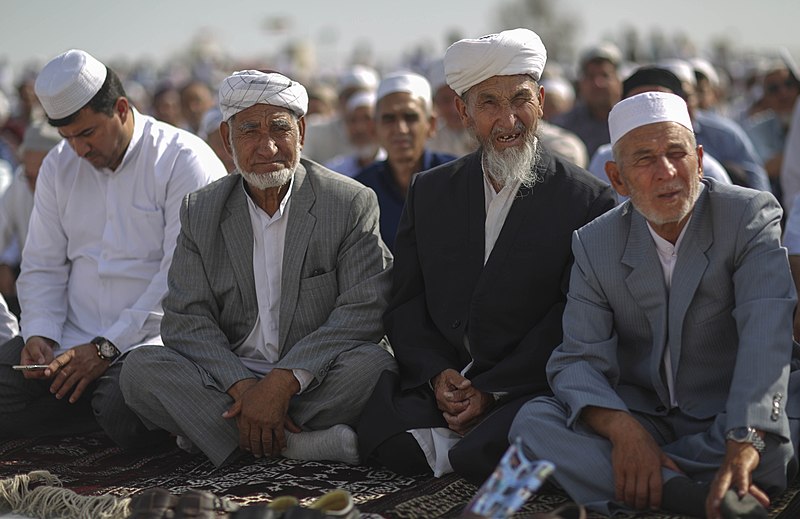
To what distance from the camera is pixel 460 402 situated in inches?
165

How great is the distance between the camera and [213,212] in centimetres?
477

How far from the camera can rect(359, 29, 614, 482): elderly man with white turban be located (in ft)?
13.8

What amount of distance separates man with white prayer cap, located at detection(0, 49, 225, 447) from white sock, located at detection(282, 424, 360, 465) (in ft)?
3.32

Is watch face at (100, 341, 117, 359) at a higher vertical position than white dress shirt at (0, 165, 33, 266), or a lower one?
lower

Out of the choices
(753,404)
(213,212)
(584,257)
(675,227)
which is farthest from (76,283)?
(753,404)

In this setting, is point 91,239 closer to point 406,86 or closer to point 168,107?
point 406,86

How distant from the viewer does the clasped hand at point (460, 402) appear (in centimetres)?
416

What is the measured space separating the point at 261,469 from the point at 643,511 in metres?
1.67

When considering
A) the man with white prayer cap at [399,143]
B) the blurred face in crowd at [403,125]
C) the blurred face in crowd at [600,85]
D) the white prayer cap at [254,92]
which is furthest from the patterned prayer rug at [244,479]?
the blurred face in crowd at [600,85]

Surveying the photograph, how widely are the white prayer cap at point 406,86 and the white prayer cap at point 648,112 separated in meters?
2.91

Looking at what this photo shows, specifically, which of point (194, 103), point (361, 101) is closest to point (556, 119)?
point (361, 101)

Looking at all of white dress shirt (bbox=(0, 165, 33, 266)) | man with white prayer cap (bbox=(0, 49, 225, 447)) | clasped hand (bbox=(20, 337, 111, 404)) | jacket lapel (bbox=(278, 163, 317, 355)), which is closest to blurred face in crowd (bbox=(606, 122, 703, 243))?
jacket lapel (bbox=(278, 163, 317, 355))

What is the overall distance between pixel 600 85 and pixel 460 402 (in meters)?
5.32

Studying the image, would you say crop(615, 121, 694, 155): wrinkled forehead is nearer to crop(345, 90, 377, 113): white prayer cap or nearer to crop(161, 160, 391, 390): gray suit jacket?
crop(161, 160, 391, 390): gray suit jacket
